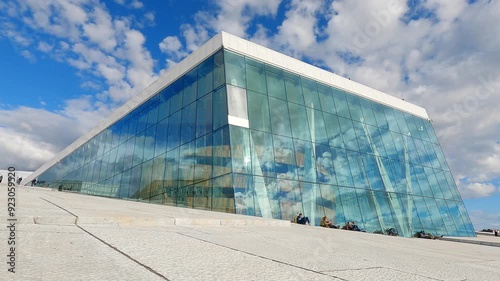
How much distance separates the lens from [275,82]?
20547 millimetres

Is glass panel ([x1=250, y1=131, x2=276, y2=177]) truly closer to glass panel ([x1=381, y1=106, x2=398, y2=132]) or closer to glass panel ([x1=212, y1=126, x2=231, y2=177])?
glass panel ([x1=212, y1=126, x2=231, y2=177])

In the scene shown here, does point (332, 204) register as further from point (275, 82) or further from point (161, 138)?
point (161, 138)

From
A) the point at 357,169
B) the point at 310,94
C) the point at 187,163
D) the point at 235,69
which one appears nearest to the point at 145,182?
the point at 187,163

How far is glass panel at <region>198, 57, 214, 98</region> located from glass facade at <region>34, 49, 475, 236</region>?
8 centimetres

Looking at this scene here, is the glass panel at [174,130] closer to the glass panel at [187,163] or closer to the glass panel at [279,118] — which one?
the glass panel at [187,163]

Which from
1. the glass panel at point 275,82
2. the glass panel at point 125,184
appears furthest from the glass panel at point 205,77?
the glass panel at point 125,184

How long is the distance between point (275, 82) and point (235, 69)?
10.4 ft

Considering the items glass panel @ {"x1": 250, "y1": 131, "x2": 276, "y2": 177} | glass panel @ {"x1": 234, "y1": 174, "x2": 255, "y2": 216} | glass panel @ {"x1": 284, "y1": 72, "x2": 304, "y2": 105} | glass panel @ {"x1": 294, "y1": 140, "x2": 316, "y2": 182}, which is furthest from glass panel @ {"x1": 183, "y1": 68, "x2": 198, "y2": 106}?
glass panel @ {"x1": 294, "y1": 140, "x2": 316, "y2": 182}

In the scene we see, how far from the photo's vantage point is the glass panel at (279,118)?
1895 cm

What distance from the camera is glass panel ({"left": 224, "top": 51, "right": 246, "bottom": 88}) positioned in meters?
18.2

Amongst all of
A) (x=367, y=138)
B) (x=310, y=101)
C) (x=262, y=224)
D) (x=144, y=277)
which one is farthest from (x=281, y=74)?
(x=144, y=277)

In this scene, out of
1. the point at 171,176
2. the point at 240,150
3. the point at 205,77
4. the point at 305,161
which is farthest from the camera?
the point at 171,176

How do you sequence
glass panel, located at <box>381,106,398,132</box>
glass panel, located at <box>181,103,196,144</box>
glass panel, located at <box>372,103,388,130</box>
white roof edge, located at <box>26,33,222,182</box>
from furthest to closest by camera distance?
glass panel, located at <box>381,106,398,132</box>
glass panel, located at <box>372,103,388,130</box>
white roof edge, located at <box>26,33,222,182</box>
glass panel, located at <box>181,103,196,144</box>

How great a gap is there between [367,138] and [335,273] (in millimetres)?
23641
